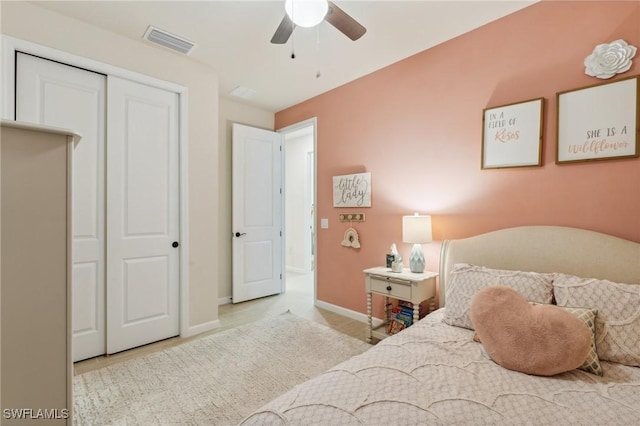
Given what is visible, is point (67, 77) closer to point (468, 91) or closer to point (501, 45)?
point (468, 91)

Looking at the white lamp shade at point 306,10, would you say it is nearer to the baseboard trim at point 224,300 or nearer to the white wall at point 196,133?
the white wall at point 196,133

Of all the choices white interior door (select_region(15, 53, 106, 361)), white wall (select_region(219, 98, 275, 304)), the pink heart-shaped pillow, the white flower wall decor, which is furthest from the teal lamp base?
white interior door (select_region(15, 53, 106, 361))

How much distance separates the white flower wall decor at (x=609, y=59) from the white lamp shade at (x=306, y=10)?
1702 mm

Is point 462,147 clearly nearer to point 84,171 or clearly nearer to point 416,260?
point 416,260

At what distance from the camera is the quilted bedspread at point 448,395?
98 cm

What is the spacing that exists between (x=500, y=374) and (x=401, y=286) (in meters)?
1.19

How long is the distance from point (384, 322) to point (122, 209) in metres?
2.65

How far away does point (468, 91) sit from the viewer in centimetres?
240

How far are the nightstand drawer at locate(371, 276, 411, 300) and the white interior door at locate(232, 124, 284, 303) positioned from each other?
1927 mm

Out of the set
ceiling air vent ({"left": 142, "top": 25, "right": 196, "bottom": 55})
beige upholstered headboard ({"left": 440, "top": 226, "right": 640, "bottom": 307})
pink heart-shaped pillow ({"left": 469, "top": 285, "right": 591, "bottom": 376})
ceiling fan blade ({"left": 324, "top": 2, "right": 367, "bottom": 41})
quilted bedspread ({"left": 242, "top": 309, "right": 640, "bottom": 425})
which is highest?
ceiling air vent ({"left": 142, "top": 25, "right": 196, "bottom": 55})

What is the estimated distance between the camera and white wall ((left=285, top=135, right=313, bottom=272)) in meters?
5.80

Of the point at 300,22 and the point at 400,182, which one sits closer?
the point at 300,22

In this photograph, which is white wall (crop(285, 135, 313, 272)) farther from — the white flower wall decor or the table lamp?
the white flower wall decor

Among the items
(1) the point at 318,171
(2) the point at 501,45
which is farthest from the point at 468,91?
(1) the point at 318,171
